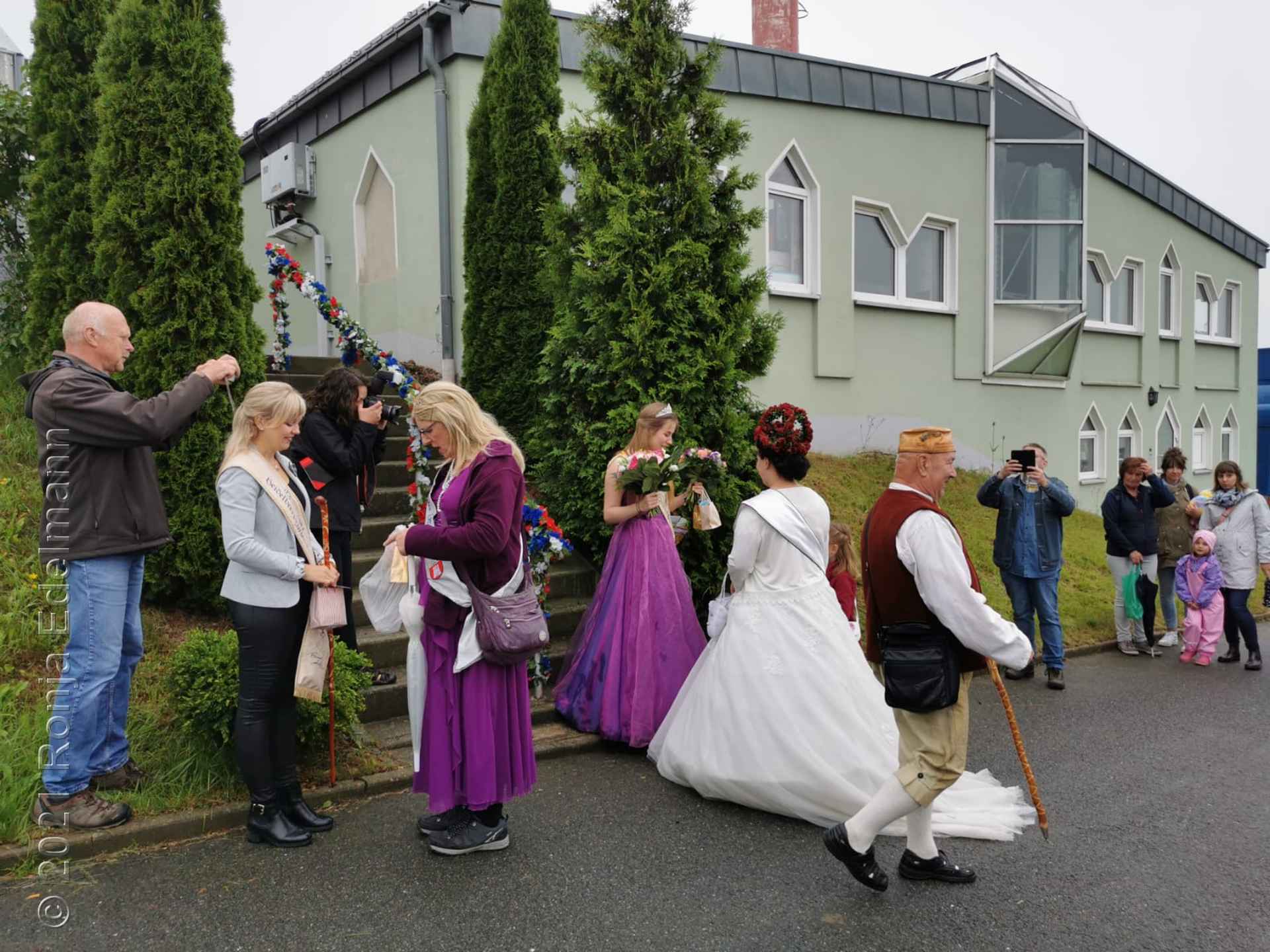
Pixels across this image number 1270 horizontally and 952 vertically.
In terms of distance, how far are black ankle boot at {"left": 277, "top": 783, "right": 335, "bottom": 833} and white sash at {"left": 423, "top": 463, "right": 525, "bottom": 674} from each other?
1038 millimetres

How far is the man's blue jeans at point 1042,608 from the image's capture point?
7293 millimetres

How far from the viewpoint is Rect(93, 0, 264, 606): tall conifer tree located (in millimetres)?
6078

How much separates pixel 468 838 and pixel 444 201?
304 inches

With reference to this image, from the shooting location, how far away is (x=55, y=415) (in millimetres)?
3877

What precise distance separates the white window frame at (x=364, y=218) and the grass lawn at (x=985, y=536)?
5633mm

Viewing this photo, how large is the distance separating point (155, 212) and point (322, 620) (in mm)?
3710

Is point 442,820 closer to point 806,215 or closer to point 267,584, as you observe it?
point 267,584

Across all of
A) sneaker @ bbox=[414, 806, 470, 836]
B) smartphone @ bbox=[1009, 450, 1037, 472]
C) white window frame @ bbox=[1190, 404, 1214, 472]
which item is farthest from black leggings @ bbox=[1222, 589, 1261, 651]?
white window frame @ bbox=[1190, 404, 1214, 472]

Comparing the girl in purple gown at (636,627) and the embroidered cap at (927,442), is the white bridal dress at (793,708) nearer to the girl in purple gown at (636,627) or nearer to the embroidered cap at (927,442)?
the girl in purple gown at (636,627)

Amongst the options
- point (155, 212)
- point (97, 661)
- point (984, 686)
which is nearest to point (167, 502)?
point (155, 212)

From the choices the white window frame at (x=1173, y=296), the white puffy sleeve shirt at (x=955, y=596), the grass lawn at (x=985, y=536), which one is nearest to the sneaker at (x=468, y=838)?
the white puffy sleeve shirt at (x=955, y=596)

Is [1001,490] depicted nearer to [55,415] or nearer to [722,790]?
[722,790]

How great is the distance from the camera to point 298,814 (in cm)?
417

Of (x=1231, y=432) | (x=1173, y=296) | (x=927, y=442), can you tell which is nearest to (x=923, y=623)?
(x=927, y=442)
